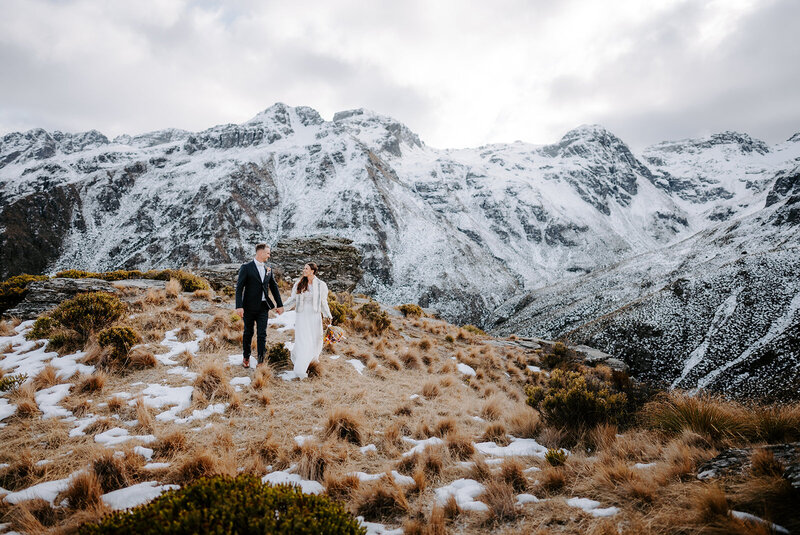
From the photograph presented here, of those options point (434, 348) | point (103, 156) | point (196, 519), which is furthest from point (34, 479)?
point (103, 156)

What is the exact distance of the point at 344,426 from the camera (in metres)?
5.84

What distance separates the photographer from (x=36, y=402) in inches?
234

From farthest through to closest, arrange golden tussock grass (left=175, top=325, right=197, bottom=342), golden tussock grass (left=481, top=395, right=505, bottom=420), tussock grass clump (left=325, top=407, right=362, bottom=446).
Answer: golden tussock grass (left=175, top=325, right=197, bottom=342) < golden tussock grass (left=481, top=395, right=505, bottom=420) < tussock grass clump (left=325, top=407, right=362, bottom=446)

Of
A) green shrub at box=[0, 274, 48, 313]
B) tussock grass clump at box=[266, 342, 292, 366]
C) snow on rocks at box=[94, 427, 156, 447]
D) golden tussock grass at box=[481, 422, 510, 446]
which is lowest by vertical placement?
golden tussock grass at box=[481, 422, 510, 446]

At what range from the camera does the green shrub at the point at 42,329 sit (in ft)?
28.6

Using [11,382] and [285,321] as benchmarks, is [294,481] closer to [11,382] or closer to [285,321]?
[11,382]

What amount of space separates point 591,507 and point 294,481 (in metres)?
3.53

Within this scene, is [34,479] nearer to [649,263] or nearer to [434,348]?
[434,348]

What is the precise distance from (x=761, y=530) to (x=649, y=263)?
10905 cm

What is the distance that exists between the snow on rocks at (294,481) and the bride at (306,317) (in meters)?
3.85

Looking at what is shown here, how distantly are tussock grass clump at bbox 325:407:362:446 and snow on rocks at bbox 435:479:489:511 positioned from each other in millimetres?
1893

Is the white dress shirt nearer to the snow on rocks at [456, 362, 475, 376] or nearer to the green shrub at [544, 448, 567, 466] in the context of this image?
the green shrub at [544, 448, 567, 466]

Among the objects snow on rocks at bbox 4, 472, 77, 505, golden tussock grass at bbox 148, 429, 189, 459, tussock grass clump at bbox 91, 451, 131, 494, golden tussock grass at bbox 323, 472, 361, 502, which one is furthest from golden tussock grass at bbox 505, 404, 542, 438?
snow on rocks at bbox 4, 472, 77, 505

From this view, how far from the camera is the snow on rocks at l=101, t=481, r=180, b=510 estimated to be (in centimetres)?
366
